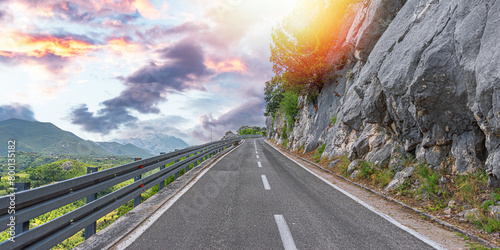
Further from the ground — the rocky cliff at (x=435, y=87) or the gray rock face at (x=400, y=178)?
the rocky cliff at (x=435, y=87)

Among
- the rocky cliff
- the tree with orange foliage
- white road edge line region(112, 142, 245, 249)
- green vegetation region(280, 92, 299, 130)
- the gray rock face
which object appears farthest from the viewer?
green vegetation region(280, 92, 299, 130)

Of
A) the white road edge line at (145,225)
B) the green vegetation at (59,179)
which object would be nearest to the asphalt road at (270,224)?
the white road edge line at (145,225)

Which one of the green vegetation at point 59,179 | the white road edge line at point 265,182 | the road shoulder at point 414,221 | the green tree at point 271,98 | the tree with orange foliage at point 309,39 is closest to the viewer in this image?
the road shoulder at point 414,221

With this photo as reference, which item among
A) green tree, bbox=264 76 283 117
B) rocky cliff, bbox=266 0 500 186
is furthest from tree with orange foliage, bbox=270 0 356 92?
green tree, bbox=264 76 283 117

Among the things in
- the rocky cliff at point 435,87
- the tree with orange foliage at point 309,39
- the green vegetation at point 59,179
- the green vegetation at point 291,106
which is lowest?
the green vegetation at point 59,179

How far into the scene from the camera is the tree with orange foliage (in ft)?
50.7

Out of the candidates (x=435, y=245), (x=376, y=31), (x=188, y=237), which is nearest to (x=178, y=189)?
(x=188, y=237)

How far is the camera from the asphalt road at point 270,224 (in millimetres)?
3508

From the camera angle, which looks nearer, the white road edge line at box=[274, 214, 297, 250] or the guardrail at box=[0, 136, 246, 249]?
the guardrail at box=[0, 136, 246, 249]

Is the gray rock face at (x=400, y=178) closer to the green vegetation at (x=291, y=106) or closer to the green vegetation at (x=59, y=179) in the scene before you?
the green vegetation at (x=59, y=179)

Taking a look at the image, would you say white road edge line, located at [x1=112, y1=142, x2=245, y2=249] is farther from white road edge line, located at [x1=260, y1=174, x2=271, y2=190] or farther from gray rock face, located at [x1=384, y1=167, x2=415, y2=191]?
gray rock face, located at [x1=384, y1=167, x2=415, y2=191]

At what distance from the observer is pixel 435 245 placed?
3.58 metres

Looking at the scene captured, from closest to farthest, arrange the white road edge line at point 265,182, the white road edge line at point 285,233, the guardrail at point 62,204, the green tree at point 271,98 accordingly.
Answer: the guardrail at point 62,204, the white road edge line at point 285,233, the white road edge line at point 265,182, the green tree at point 271,98

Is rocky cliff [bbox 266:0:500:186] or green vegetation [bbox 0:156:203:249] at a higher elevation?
rocky cliff [bbox 266:0:500:186]
